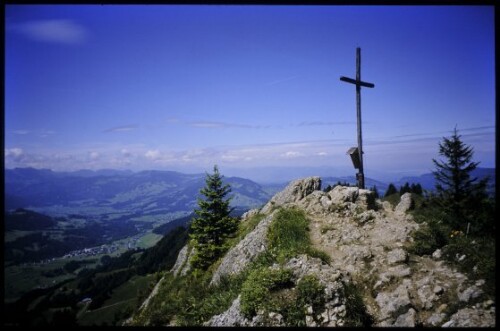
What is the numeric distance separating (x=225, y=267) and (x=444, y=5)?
1483 cm

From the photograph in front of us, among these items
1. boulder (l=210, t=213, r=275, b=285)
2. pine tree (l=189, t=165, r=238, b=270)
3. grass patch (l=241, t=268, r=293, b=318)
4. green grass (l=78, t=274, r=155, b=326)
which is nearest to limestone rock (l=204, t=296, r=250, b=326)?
grass patch (l=241, t=268, r=293, b=318)

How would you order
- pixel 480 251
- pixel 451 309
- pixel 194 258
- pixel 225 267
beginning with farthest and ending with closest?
pixel 194 258, pixel 225 267, pixel 480 251, pixel 451 309

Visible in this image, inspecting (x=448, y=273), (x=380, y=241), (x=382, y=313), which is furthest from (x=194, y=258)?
(x=448, y=273)

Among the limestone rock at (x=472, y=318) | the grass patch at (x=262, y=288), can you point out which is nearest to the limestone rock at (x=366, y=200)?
the grass patch at (x=262, y=288)

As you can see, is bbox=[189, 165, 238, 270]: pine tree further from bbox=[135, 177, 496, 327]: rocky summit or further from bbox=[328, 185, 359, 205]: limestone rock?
bbox=[328, 185, 359, 205]: limestone rock

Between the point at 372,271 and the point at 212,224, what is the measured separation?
12.3 metres

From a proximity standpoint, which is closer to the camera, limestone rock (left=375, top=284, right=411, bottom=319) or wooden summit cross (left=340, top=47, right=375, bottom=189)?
limestone rock (left=375, top=284, right=411, bottom=319)

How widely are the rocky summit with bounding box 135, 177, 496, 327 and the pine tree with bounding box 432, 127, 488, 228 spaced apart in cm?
179

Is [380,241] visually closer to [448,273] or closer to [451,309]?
[448,273]

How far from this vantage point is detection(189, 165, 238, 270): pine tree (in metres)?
20.4

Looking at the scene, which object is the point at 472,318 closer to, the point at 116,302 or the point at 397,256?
the point at 397,256

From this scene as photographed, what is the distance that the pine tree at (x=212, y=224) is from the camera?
20.4 m
